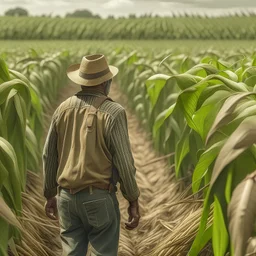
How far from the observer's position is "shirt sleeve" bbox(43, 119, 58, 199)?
2.23 metres

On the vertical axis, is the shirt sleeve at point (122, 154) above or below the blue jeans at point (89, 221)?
above

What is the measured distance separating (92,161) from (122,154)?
0.37 feet

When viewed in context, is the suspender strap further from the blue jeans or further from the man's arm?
the blue jeans

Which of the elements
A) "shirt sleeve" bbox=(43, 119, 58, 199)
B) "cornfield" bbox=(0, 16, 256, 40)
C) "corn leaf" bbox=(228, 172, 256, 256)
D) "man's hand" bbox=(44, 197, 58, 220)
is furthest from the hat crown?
"cornfield" bbox=(0, 16, 256, 40)

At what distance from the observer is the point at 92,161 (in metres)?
2.12

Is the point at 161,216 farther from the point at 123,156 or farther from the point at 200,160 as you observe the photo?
the point at 200,160

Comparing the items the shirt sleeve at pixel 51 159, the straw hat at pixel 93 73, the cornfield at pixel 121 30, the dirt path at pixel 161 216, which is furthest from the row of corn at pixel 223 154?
the cornfield at pixel 121 30

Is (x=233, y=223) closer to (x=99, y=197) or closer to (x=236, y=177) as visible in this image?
(x=236, y=177)

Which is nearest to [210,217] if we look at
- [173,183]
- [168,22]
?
[173,183]

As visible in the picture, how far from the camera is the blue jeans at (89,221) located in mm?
2135

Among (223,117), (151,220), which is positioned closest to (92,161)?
(223,117)

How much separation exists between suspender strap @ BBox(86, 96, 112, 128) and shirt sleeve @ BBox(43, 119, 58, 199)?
0.17m

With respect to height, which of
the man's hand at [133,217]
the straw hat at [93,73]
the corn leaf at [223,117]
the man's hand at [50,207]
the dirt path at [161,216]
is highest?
the corn leaf at [223,117]

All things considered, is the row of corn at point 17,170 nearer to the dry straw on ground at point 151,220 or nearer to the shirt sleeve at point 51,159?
the dry straw on ground at point 151,220
